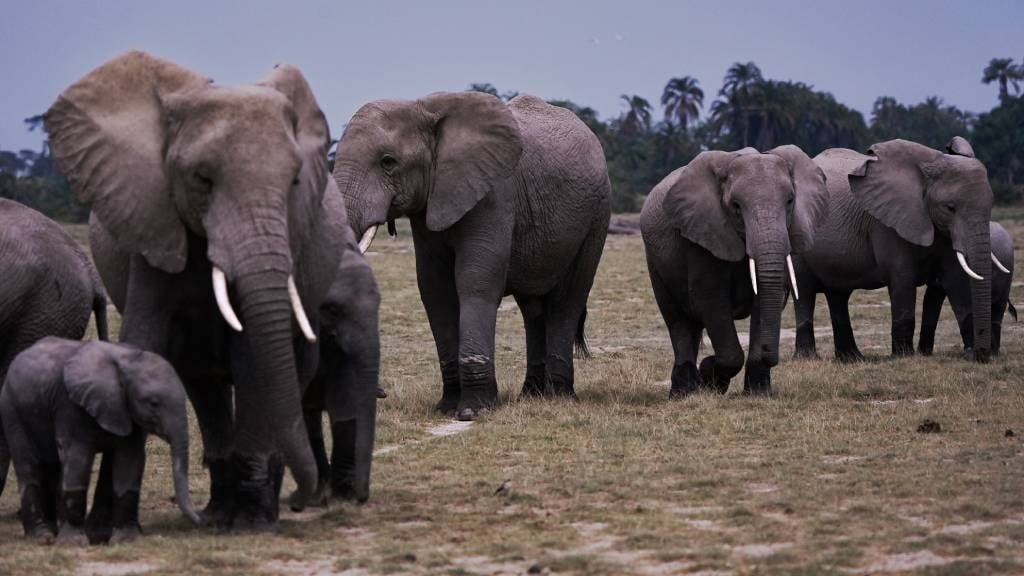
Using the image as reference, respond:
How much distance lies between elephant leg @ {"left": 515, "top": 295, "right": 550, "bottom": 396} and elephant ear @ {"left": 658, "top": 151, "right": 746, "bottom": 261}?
4.50 feet

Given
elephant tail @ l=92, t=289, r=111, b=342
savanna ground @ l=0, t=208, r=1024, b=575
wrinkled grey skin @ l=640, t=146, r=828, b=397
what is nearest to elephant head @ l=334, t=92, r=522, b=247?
savanna ground @ l=0, t=208, r=1024, b=575

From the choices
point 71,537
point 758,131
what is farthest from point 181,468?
point 758,131

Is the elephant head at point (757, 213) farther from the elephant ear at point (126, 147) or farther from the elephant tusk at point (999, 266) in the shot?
the elephant ear at point (126, 147)

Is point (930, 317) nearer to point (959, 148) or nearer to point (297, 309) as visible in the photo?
point (959, 148)

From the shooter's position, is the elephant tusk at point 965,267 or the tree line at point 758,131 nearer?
the elephant tusk at point 965,267

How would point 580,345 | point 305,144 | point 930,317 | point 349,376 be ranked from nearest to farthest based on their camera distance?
point 305,144 < point 349,376 < point 930,317 < point 580,345

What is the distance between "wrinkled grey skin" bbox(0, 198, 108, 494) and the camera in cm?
894

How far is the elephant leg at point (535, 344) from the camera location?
14273 millimetres

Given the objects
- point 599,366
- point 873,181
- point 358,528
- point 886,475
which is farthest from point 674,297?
point 358,528

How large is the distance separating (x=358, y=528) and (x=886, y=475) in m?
2.94

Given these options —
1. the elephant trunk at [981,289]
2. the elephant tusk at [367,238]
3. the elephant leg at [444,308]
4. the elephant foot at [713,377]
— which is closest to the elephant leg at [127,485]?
the elephant tusk at [367,238]

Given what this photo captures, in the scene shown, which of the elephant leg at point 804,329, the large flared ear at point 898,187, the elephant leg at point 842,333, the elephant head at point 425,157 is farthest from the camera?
the elephant leg at point 804,329

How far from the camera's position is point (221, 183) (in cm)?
753

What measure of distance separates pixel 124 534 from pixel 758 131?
76248 mm
